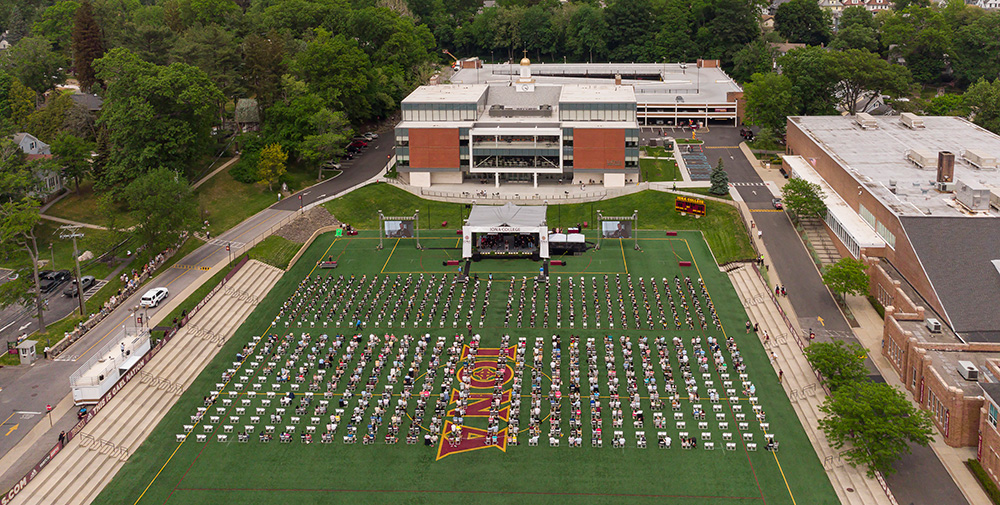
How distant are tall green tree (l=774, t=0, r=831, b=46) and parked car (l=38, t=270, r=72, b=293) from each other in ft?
508

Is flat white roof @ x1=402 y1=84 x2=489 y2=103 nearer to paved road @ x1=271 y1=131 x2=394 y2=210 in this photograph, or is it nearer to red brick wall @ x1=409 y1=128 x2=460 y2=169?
red brick wall @ x1=409 y1=128 x2=460 y2=169

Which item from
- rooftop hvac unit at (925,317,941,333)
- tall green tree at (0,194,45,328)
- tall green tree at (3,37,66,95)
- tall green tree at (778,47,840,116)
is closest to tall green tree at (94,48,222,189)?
tall green tree at (0,194,45,328)

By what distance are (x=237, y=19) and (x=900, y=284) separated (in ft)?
366

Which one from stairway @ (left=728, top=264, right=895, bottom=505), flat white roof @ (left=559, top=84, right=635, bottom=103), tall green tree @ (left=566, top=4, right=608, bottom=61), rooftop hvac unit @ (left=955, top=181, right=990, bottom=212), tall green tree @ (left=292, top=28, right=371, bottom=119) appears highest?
tall green tree @ (left=566, top=4, right=608, bottom=61)

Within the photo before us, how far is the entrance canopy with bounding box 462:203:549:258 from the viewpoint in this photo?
86062 mm

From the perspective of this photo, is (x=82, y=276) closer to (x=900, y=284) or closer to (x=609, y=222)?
(x=609, y=222)

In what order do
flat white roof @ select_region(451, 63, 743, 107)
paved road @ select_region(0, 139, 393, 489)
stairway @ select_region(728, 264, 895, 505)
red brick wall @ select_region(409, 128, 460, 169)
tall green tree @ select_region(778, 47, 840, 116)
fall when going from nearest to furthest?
stairway @ select_region(728, 264, 895, 505) < paved road @ select_region(0, 139, 393, 489) < red brick wall @ select_region(409, 128, 460, 169) < tall green tree @ select_region(778, 47, 840, 116) < flat white roof @ select_region(451, 63, 743, 107)

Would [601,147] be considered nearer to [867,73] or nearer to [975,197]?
[975,197]

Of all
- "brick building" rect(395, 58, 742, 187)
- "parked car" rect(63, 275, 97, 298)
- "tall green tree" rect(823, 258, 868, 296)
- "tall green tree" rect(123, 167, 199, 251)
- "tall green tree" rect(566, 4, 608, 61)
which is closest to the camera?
"tall green tree" rect(823, 258, 868, 296)

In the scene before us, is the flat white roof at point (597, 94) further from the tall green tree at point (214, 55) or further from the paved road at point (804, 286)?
the tall green tree at point (214, 55)

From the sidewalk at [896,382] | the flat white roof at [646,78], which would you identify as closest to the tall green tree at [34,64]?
the flat white roof at [646,78]

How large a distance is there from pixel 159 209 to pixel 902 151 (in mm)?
78269

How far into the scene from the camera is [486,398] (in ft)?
196

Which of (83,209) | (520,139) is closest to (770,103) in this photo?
(520,139)
